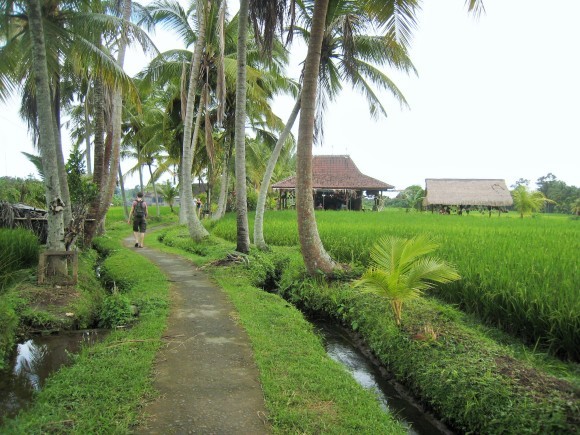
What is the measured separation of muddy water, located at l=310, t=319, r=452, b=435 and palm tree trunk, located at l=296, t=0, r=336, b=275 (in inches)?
53.9

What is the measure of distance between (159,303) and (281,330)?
6.23ft

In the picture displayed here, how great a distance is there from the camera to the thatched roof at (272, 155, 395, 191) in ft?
87.2

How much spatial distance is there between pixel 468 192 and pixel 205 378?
31.8 m

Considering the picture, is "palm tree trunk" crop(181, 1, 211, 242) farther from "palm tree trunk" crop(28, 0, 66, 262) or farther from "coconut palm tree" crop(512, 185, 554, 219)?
"coconut palm tree" crop(512, 185, 554, 219)

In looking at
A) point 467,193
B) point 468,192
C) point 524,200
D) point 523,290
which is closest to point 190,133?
point 523,290

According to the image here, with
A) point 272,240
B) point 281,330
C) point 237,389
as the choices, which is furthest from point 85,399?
point 272,240

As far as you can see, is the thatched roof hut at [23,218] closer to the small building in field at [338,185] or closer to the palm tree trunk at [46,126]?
the palm tree trunk at [46,126]

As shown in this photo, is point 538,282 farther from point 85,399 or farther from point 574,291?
point 85,399

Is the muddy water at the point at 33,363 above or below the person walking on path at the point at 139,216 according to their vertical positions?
below

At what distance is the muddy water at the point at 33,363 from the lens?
10.8 feet

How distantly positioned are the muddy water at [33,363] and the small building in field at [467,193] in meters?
29.7

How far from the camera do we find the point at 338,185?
2689 cm

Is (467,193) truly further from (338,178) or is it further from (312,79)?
(312,79)

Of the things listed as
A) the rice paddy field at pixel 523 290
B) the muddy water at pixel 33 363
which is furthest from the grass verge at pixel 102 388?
the rice paddy field at pixel 523 290
